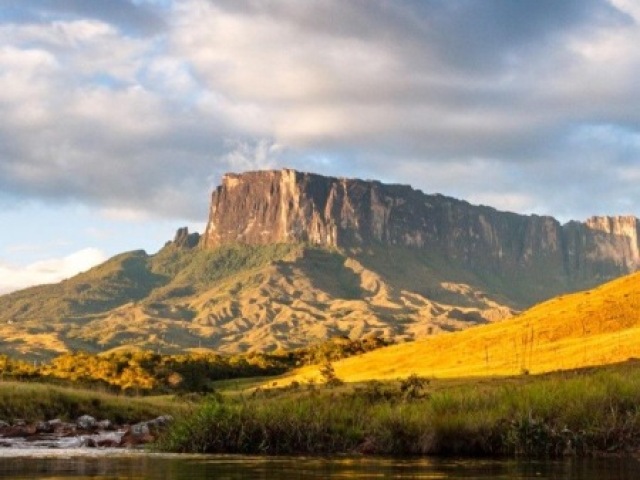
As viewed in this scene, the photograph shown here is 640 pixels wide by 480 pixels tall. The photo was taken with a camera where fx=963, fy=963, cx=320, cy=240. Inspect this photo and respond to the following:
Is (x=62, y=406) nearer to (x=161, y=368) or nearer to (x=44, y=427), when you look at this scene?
(x=44, y=427)

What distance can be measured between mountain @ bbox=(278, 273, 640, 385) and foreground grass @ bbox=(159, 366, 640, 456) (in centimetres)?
4416

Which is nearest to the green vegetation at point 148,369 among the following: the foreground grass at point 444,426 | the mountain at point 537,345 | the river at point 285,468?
the mountain at point 537,345

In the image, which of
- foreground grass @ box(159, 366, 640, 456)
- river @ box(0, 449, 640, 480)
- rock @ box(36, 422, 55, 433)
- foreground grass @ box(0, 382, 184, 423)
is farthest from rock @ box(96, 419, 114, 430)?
river @ box(0, 449, 640, 480)

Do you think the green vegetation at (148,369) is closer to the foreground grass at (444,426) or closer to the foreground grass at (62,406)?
the foreground grass at (62,406)

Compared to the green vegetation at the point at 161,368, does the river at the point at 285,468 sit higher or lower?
lower

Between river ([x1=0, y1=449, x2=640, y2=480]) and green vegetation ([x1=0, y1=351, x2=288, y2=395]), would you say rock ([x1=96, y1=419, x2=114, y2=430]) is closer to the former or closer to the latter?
river ([x1=0, y1=449, x2=640, y2=480])

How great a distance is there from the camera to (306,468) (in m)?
22.3

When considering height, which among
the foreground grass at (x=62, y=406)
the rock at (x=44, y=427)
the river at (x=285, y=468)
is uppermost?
the foreground grass at (x=62, y=406)

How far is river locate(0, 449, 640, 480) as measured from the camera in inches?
810

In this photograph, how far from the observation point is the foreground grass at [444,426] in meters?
27.3

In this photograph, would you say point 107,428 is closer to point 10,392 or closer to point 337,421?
point 10,392

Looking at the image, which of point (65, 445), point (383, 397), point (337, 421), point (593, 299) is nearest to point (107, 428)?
point (65, 445)

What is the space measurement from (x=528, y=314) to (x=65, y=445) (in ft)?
268

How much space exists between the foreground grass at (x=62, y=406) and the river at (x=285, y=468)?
19.1 m
